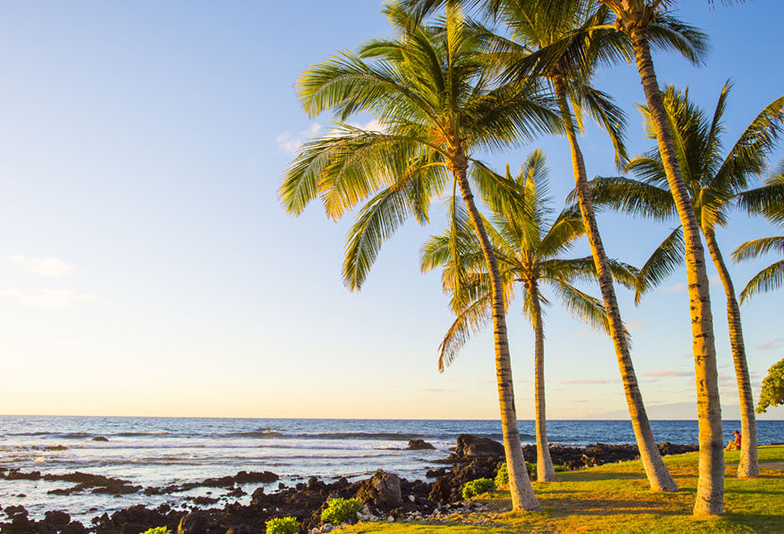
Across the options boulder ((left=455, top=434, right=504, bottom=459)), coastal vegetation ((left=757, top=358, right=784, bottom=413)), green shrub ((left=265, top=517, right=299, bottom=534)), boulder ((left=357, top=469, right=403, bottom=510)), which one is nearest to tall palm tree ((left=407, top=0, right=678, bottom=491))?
boulder ((left=357, top=469, right=403, bottom=510))

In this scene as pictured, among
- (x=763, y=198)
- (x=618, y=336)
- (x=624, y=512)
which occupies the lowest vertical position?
(x=624, y=512)

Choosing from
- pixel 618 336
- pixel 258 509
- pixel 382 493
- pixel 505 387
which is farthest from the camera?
pixel 258 509

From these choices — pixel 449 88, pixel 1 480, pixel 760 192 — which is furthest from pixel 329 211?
pixel 1 480

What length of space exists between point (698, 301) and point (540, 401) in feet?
20.2

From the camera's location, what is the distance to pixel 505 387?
31.3ft

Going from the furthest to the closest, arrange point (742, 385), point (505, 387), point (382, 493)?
point (382, 493) < point (742, 385) < point (505, 387)

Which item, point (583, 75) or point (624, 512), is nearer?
point (624, 512)

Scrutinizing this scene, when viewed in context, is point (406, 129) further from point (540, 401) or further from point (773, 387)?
point (773, 387)

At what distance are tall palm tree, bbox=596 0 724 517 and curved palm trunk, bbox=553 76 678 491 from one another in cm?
197

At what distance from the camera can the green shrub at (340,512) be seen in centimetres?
1073

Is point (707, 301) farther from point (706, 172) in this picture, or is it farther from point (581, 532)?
point (706, 172)

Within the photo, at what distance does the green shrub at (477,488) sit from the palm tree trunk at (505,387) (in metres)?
3.73

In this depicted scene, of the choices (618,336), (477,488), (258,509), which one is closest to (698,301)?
(618,336)

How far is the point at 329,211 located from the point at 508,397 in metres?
5.43
